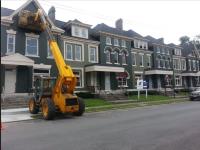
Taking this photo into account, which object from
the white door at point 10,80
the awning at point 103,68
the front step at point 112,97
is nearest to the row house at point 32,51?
the white door at point 10,80

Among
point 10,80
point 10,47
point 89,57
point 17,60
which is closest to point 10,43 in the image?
point 10,47

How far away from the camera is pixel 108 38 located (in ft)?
122

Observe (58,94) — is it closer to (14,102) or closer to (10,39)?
(14,102)

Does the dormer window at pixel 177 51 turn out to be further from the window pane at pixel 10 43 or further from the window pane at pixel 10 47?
the window pane at pixel 10 47

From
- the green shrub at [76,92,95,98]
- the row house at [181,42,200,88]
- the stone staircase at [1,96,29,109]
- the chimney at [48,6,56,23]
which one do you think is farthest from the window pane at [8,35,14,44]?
the row house at [181,42,200,88]

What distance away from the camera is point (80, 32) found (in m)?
33.5

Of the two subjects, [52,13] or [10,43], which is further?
[52,13]

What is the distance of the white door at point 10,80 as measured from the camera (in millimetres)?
24938

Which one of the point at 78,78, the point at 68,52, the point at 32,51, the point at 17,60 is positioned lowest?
the point at 78,78

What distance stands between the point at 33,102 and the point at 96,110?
16.4ft

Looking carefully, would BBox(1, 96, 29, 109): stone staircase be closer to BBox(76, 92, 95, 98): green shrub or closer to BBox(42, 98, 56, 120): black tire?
BBox(42, 98, 56, 120): black tire

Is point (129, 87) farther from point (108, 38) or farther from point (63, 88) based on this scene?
point (63, 88)

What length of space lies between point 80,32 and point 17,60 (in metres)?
11.4

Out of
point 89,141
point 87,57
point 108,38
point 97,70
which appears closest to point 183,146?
point 89,141
